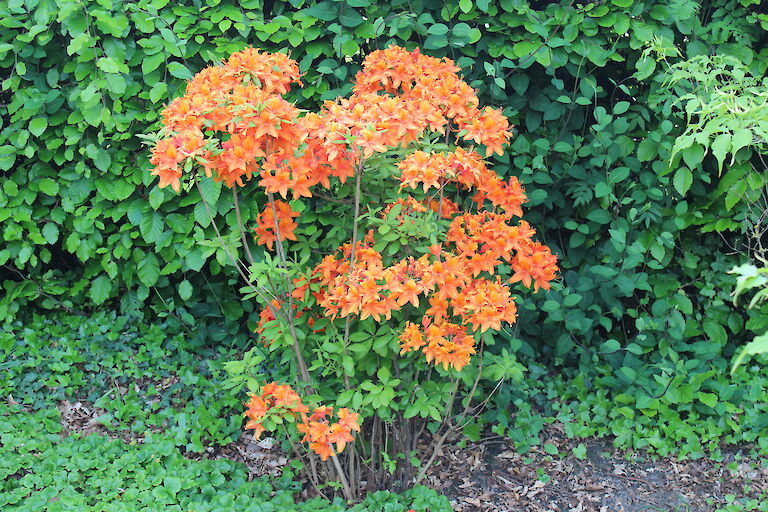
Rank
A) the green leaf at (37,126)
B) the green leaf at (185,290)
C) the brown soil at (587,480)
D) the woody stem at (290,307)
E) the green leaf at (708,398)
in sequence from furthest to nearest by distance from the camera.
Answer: the green leaf at (185,290) → the green leaf at (37,126) → the green leaf at (708,398) → the brown soil at (587,480) → the woody stem at (290,307)

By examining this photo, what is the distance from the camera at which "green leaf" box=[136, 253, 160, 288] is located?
3.52 m

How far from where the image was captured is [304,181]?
2275 mm

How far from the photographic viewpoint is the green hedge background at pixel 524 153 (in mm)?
3166

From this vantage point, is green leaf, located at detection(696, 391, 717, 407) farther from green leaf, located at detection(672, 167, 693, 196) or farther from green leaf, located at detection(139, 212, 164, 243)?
green leaf, located at detection(139, 212, 164, 243)

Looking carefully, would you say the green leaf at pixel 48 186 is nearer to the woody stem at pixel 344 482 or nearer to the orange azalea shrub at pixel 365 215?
the orange azalea shrub at pixel 365 215

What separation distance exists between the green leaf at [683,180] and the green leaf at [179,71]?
2.18 m

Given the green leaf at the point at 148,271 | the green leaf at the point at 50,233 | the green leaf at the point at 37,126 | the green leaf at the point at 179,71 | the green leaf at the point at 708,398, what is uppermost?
the green leaf at the point at 179,71

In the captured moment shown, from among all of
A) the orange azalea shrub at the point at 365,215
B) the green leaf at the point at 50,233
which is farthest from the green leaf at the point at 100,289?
the orange azalea shrub at the point at 365,215

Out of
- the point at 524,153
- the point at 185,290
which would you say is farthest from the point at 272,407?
the point at 524,153

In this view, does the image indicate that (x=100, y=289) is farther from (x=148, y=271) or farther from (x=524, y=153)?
(x=524, y=153)

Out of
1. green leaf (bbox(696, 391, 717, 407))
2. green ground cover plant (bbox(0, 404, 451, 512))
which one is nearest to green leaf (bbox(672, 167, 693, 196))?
green leaf (bbox(696, 391, 717, 407))

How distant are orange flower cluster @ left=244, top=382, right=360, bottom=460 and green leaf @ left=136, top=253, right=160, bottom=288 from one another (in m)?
1.30

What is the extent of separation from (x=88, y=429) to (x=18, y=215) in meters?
1.12

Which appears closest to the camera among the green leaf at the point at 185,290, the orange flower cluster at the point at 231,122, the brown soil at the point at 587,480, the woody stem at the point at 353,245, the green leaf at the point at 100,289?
the orange flower cluster at the point at 231,122
